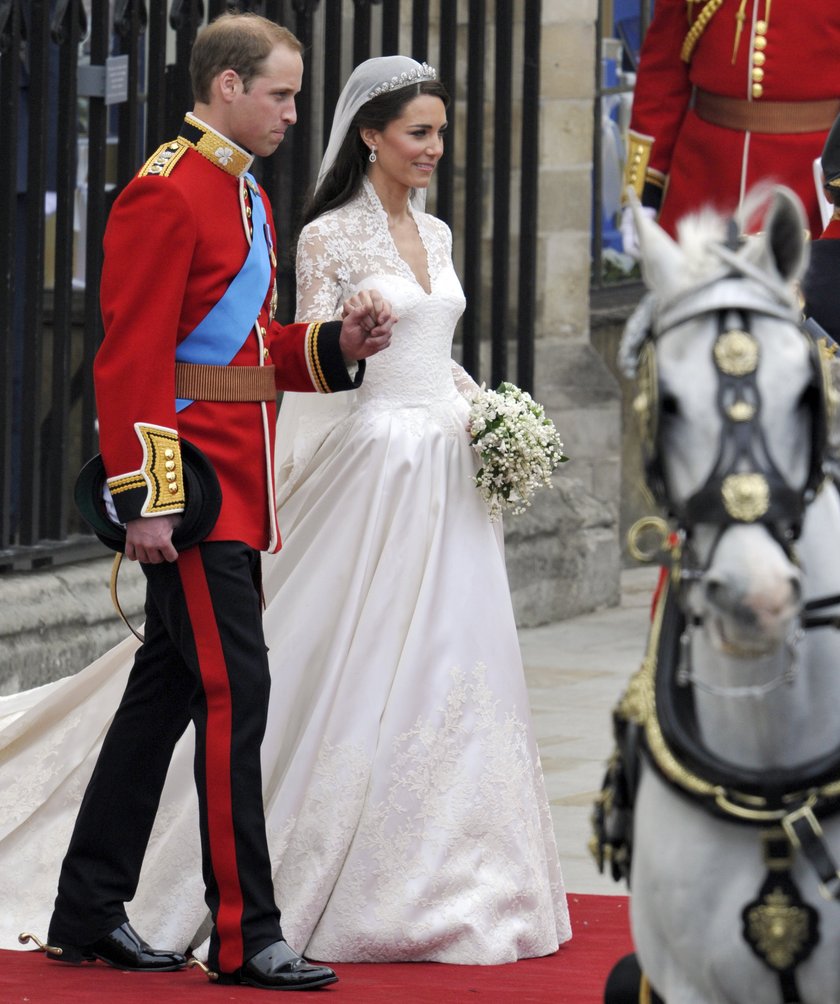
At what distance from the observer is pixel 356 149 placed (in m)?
5.10

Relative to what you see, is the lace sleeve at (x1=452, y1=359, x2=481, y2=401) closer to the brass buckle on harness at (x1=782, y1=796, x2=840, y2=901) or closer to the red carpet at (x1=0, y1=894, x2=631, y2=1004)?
the red carpet at (x1=0, y1=894, x2=631, y2=1004)

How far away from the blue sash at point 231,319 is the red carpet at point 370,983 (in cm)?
112

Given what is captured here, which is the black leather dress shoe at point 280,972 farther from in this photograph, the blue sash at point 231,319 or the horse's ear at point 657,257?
the horse's ear at point 657,257

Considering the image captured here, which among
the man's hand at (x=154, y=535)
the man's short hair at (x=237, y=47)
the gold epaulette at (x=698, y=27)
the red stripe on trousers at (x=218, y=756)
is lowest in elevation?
the red stripe on trousers at (x=218, y=756)

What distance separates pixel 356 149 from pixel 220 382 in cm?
95

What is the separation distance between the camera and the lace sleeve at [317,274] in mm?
4895

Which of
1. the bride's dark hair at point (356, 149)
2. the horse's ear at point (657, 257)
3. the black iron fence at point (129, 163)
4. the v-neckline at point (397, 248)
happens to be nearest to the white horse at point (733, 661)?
the horse's ear at point (657, 257)

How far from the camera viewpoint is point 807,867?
8.74 feet

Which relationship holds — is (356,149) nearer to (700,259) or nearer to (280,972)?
(280,972)

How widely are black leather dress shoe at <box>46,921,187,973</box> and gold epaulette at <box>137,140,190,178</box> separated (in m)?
1.50

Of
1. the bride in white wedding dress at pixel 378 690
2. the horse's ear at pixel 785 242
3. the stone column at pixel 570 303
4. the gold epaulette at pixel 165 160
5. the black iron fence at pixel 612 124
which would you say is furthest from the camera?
the black iron fence at pixel 612 124

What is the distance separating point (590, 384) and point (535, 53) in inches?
58.1

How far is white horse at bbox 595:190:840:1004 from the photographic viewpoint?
7.92 feet

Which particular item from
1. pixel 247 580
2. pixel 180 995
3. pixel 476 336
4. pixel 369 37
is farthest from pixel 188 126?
pixel 476 336
